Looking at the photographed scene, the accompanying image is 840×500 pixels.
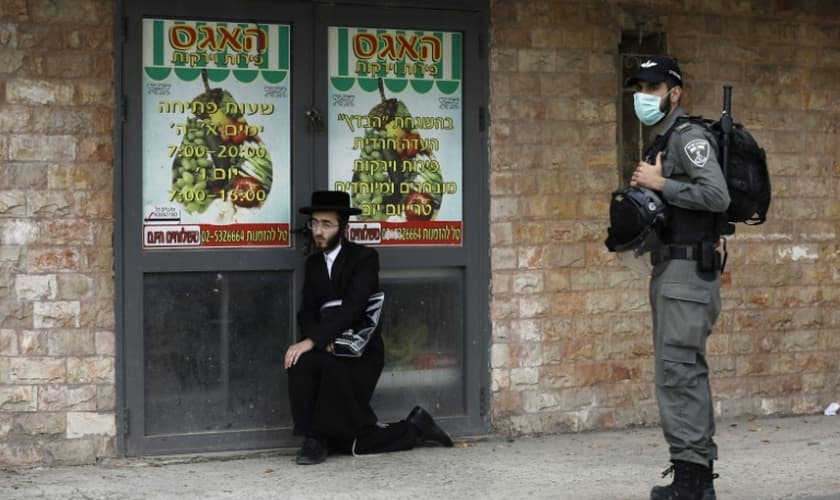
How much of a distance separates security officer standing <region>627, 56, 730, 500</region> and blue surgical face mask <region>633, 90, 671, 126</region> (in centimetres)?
11

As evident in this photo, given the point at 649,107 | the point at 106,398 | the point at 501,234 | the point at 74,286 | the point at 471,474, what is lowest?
the point at 471,474

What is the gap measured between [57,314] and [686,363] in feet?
11.4

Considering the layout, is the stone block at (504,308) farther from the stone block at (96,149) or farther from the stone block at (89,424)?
the stone block at (96,149)

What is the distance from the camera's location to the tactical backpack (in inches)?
253

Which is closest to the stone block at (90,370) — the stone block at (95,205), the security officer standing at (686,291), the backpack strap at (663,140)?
the stone block at (95,205)

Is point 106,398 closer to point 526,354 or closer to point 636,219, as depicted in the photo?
point 526,354

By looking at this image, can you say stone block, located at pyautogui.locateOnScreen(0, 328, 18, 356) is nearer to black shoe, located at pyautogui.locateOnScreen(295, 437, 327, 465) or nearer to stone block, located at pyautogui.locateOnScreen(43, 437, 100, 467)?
stone block, located at pyautogui.locateOnScreen(43, 437, 100, 467)

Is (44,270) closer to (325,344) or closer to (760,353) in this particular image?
(325,344)

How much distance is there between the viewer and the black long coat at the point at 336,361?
25.1 feet

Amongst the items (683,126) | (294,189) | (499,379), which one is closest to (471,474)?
(499,379)

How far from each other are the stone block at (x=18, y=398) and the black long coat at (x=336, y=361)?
1.43m

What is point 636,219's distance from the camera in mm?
6359

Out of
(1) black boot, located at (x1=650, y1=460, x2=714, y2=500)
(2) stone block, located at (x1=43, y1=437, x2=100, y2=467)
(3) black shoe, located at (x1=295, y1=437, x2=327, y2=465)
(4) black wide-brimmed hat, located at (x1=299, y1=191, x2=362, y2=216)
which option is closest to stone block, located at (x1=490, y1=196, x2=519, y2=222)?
(4) black wide-brimmed hat, located at (x1=299, y1=191, x2=362, y2=216)

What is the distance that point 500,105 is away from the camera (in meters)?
8.55
